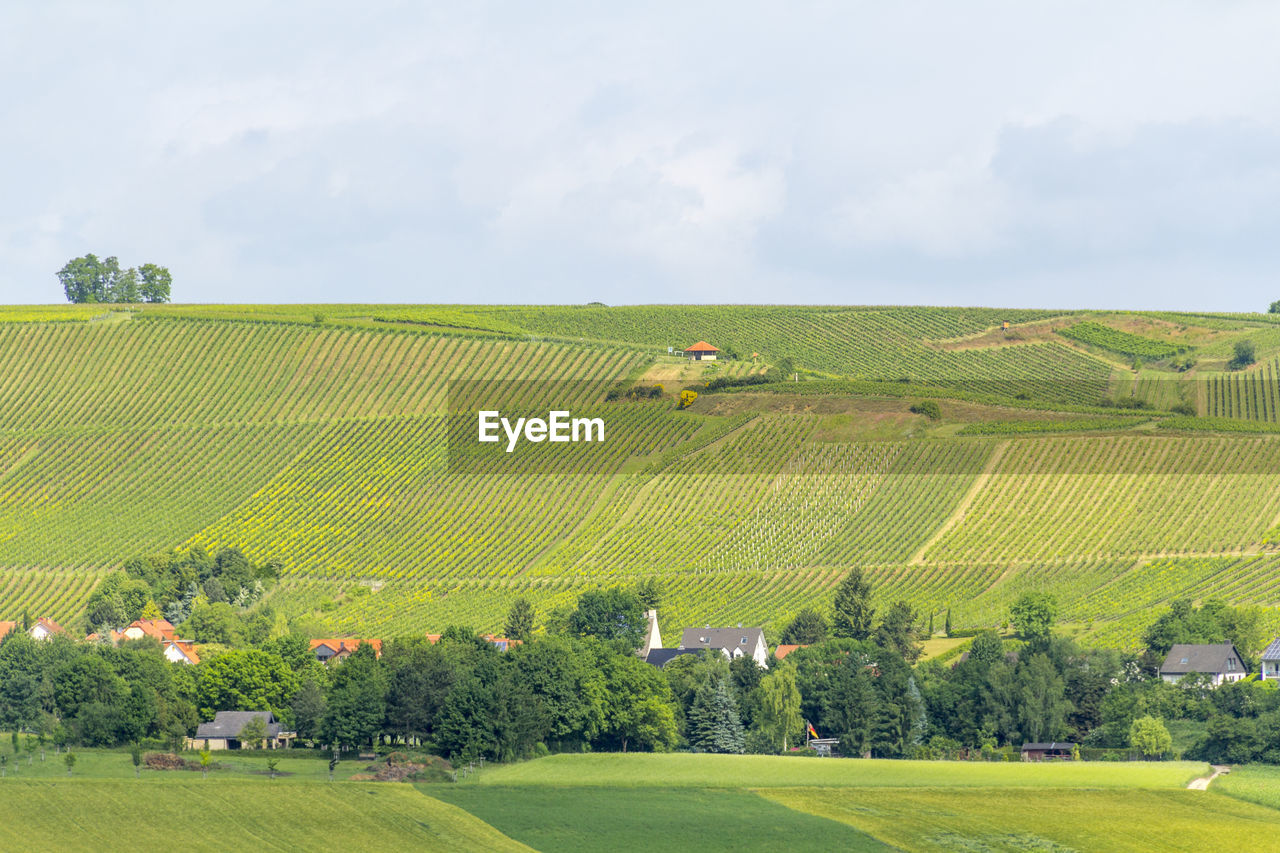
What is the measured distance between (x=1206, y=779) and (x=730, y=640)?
142 ft

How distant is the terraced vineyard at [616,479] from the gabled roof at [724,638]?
157 inches

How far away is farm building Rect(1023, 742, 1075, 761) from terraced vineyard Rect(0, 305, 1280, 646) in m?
18.6

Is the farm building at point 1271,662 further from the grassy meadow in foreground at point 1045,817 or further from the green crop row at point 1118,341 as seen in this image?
the green crop row at point 1118,341

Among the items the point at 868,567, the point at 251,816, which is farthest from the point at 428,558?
the point at 251,816

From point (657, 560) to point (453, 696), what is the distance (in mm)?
50650

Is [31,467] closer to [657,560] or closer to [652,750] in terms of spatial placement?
[657,560]

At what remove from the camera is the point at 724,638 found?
12138 centimetres

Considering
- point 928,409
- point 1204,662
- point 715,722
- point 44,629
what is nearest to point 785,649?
point 715,722

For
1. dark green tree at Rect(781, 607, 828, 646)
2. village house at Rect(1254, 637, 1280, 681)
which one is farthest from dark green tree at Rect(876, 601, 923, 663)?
village house at Rect(1254, 637, 1280, 681)

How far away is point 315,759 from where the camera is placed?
84.8 metres

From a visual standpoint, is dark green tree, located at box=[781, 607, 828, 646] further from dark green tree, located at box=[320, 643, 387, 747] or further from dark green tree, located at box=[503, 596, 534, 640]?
dark green tree, located at box=[320, 643, 387, 747]

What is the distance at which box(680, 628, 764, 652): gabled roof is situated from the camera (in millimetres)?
120375

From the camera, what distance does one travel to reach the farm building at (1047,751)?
9694cm

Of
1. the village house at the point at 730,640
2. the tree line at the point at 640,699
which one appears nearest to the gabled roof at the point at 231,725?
the tree line at the point at 640,699
